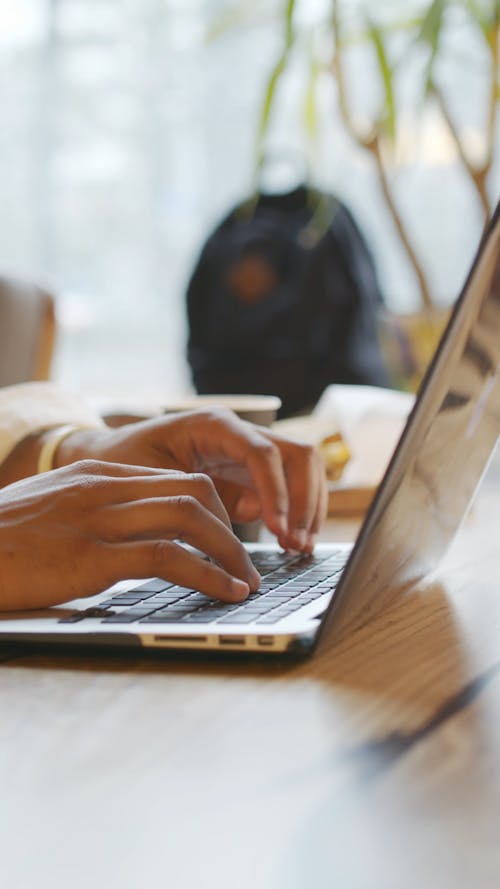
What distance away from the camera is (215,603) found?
22.0 inches

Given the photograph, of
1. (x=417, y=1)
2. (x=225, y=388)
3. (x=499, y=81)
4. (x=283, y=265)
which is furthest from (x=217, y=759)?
(x=417, y=1)

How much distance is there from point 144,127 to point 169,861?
4.34 metres

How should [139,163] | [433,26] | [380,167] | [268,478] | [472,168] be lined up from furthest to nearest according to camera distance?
[139,163] < [380,167] < [472,168] < [433,26] < [268,478]

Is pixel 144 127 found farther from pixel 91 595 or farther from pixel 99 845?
pixel 99 845

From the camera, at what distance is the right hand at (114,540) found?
55 centimetres

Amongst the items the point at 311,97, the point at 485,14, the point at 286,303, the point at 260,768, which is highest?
the point at 485,14

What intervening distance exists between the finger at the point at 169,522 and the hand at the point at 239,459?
0.18m

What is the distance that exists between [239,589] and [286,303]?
183cm

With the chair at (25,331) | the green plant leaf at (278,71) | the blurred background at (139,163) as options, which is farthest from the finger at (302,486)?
the blurred background at (139,163)

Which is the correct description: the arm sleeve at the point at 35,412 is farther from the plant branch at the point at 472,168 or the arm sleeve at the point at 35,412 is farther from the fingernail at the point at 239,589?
the plant branch at the point at 472,168

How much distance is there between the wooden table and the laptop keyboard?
0.09 feet

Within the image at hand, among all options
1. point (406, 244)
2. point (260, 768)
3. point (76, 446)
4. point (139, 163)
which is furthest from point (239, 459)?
point (139, 163)

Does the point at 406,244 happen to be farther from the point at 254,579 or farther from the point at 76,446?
the point at 254,579

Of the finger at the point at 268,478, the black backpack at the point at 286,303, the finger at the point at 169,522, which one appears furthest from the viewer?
the black backpack at the point at 286,303
